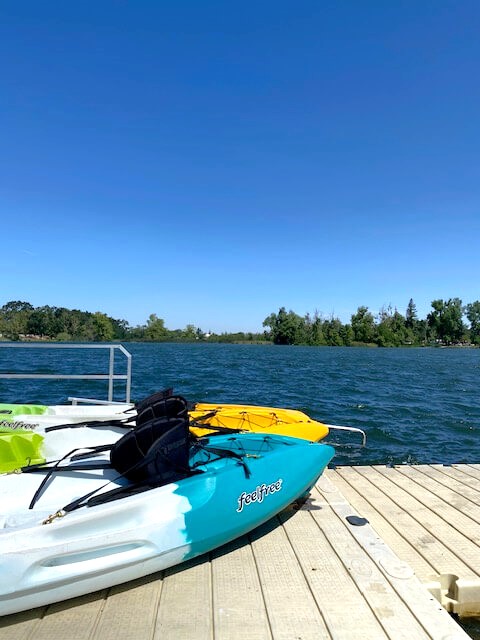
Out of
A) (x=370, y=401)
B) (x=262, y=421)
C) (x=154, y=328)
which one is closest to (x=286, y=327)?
(x=154, y=328)

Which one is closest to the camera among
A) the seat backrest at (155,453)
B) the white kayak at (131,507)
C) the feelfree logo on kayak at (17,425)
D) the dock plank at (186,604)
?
the dock plank at (186,604)

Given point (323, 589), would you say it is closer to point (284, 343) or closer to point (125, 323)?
point (284, 343)

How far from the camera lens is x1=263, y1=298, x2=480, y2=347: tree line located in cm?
9319

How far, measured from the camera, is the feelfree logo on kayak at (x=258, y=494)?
105 inches

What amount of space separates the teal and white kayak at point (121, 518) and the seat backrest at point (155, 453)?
100 millimetres

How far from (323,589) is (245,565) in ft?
1.54

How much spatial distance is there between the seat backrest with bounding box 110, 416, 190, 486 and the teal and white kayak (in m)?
0.10

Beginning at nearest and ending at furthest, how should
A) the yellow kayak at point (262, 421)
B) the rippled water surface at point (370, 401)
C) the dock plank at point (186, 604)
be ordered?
the dock plank at point (186, 604) → the yellow kayak at point (262, 421) → the rippled water surface at point (370, 401)

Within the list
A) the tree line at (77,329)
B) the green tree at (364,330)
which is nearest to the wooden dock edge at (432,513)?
the tree line at (77,329)

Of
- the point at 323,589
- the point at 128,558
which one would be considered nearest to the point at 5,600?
the point at 128,558

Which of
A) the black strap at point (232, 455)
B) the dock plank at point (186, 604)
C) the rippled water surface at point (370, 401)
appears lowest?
the rippled water surface at point (370, 401)

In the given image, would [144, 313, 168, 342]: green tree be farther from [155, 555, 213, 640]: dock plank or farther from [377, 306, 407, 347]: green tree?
[155, 555, 213, 640]: dock plank

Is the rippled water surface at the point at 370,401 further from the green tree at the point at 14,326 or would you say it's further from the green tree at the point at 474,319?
the green tree at the point at 474,319

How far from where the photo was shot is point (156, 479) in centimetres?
261
